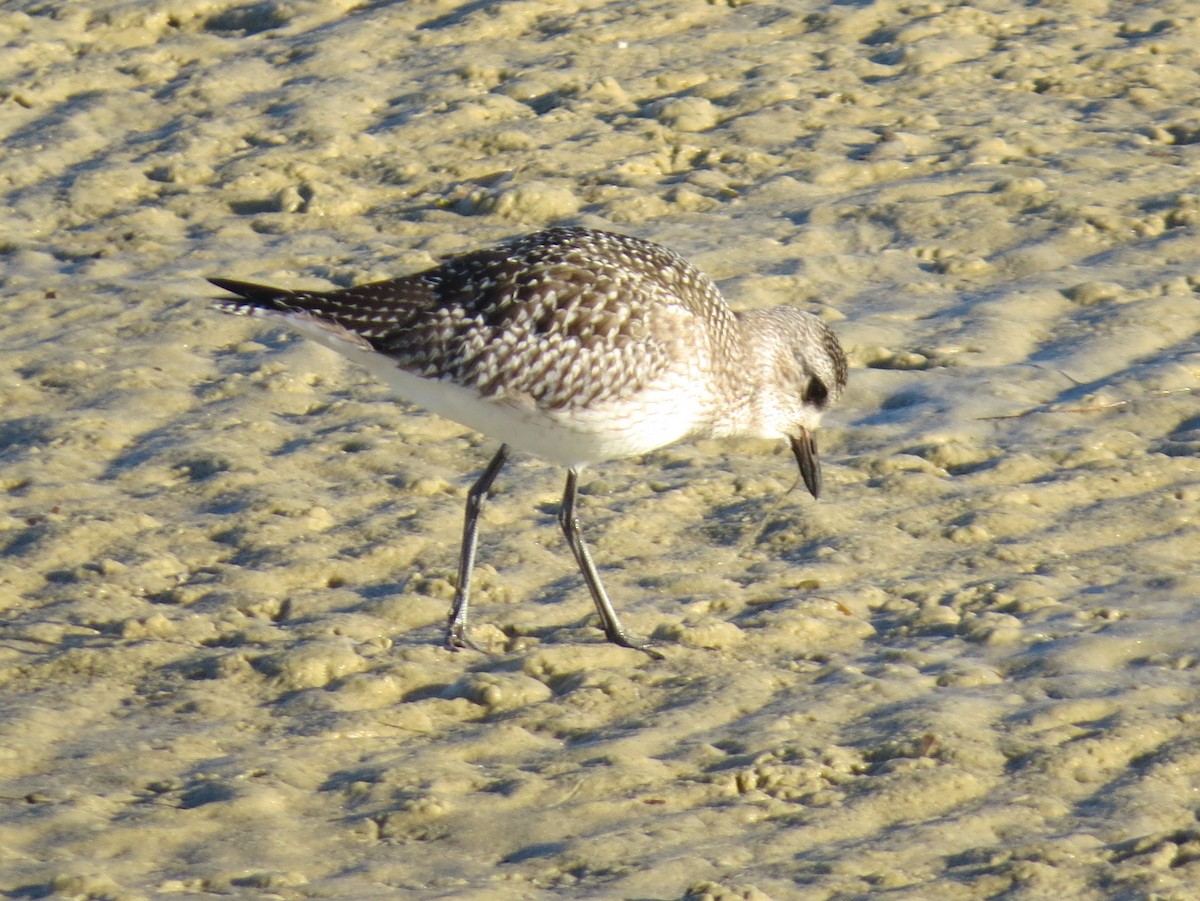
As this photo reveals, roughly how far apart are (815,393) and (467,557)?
1.70 m

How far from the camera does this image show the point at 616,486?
7.91 meters

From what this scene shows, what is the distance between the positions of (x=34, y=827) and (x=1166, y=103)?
855 cm

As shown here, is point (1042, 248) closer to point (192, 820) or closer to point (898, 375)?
point (898, 375)

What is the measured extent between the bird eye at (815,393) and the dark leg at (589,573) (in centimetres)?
111

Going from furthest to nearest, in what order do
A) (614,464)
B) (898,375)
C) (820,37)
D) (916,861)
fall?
(820,37)
(898,375)
(614,464)
(916,861)

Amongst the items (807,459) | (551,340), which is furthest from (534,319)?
(807,459)

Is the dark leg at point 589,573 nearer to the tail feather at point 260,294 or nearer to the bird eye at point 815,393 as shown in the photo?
the bird eye at point 815,393

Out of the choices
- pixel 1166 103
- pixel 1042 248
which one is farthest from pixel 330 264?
pixel 1166 103

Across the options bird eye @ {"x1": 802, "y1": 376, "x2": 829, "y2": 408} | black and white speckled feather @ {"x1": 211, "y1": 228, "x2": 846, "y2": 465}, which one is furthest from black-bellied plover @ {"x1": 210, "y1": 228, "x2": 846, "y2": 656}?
bird eye @ {"x1": 802, "y1": 376, "x2": 829, "y2": 408}

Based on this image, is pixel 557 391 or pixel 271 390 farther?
pixel 271 390

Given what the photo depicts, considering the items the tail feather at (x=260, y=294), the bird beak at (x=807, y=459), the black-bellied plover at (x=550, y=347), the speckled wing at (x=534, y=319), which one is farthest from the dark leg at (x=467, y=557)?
the bird beak at (x=807, y=459)

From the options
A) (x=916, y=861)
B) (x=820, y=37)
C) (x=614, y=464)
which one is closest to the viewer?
(x=916, y=861)

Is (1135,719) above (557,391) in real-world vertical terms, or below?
below

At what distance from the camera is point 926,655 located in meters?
6.45
